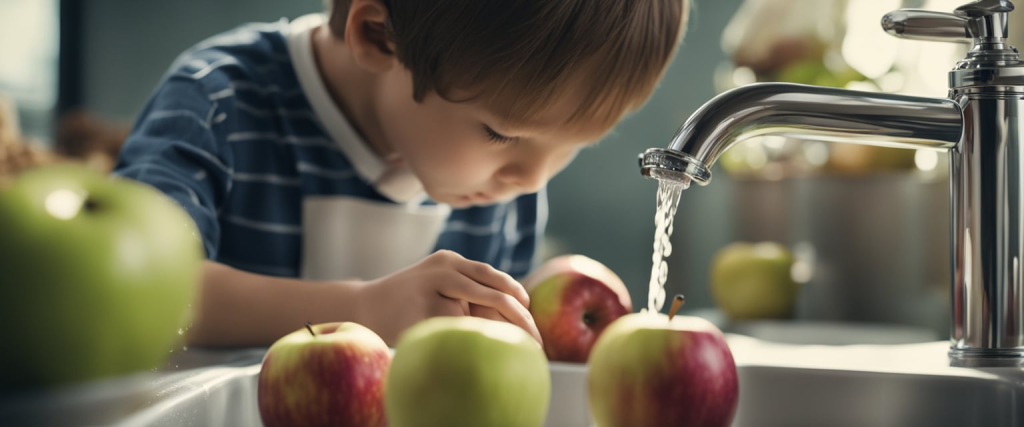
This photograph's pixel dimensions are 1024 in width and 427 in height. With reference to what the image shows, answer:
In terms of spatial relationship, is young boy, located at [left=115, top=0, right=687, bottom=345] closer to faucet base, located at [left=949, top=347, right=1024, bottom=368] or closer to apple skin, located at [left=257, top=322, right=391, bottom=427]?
apple skin, located at [left=257, top=322, right=391, bottom=427]

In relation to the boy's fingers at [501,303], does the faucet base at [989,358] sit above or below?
below

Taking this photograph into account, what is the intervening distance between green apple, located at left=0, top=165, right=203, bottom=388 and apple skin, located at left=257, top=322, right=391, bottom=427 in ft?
0.49

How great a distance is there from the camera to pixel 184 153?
82 centimetres

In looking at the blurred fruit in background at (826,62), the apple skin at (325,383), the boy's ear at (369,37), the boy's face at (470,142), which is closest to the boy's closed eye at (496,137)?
the boy's face at (470,142)

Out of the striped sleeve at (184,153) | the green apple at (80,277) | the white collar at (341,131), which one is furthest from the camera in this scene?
the white collar at (341,131)

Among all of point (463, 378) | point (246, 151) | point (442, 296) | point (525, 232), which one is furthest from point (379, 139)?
point (463, 378)

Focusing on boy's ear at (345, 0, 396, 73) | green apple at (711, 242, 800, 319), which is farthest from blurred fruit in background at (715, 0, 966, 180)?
boy's ear at (345, 0, 396, 73)

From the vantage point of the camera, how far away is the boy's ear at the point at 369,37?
83cm

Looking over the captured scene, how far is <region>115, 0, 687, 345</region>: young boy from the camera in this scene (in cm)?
68

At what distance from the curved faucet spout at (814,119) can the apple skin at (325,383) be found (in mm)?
206

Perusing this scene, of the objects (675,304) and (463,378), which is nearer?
(463,378)

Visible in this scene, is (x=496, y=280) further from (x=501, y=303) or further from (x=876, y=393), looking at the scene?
(x=876, y=393)

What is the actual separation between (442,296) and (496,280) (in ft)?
0.17

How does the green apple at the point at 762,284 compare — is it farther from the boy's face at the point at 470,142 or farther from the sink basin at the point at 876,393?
the sink basin at the point at 876,393
